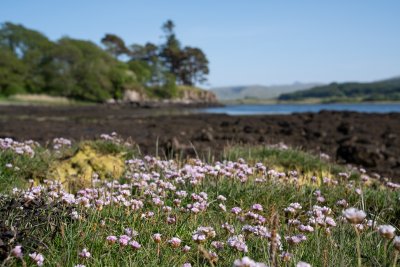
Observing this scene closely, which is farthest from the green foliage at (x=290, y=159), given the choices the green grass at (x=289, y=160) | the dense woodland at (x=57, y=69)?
the dense woodland at (x=57, y=69)

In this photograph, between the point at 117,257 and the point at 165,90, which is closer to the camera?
the point at 117,257

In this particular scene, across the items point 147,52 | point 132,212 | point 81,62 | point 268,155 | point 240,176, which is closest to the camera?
point 132,212

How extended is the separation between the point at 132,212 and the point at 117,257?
3.65 ft

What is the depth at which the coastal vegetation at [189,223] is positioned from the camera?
A: 9.74 ft

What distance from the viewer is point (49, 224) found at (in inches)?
133

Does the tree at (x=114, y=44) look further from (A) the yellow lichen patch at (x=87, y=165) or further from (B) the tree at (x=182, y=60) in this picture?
(A) the yellow lichen patch at (x=87, y=165)

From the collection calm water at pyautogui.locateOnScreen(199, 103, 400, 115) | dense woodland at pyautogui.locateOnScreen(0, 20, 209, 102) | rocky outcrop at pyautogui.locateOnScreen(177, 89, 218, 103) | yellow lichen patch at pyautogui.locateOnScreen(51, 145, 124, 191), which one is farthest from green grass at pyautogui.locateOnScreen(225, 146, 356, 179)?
rocky outcrop at pyautogui.locateOnScreen(177, 89, 218, 103)

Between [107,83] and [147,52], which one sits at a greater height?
[147,52]

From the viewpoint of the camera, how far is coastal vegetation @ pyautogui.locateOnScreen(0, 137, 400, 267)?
2970 millimetres

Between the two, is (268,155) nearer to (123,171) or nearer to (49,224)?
(123,171)

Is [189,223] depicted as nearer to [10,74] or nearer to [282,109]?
[10,74]

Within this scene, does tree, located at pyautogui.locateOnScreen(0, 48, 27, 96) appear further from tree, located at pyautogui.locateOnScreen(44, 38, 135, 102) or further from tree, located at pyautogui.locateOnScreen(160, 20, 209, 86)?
tree, located at pyautogui.locateOnScreen(160, 20, 209, 86)

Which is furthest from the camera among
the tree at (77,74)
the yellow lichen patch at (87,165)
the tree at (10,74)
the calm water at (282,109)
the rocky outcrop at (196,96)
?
the rocky outcrop at (196,96)

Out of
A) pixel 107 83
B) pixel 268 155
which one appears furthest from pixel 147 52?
pixel 268 155
